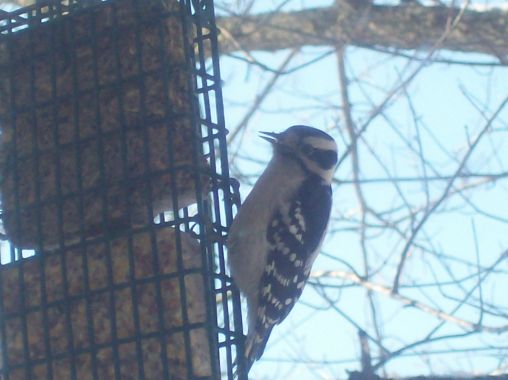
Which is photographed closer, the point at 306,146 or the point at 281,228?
the point at 281,228

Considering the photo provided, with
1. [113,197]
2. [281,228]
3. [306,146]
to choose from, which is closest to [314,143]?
[306,146]

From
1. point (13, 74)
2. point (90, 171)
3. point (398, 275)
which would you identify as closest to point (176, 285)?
point (90, 171)

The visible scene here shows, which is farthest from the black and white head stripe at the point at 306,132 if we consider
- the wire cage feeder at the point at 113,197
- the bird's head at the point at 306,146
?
the wire cage feeder at the point at 113,197

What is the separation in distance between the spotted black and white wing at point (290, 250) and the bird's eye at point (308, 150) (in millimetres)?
174

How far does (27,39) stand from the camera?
178 inches

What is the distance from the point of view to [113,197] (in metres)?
4.24

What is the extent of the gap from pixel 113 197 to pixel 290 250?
104 centimetres

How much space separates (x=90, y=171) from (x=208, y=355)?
32.6 inches

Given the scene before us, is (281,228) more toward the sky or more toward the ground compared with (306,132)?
more toward the ground

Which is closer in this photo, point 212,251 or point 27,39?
point 212,251

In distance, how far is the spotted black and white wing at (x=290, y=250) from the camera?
4898mm

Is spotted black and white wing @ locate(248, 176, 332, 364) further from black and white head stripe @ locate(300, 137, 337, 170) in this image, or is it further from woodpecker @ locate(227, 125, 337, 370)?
black and white head stripe @ locate(300, 137, 337, 170)

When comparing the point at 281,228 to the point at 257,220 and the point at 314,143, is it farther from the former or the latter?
the point at 314,143

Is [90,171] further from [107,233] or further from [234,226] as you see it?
[234,226]
